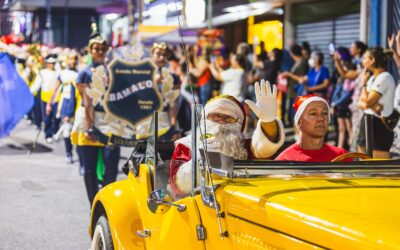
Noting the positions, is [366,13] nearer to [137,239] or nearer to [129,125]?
[129,125]

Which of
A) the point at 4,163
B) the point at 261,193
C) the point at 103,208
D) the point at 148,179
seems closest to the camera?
the point at 261,193

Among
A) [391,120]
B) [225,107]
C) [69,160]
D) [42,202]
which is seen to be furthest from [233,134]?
[69,160]

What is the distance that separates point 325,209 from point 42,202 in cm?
728

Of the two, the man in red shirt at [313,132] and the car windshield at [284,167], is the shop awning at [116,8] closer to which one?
the man in red shirt at [313,132]

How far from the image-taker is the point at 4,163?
14641 mm

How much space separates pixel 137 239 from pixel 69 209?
4561mm

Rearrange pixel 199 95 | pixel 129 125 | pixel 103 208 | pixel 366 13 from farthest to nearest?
pixel 199 95
pixel 366 13
pixel 129 125
pixel 103 208

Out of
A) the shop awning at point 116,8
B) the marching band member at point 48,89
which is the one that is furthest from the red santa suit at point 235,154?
the shop awning at point 116,8

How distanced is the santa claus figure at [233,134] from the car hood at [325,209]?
63 centimetres

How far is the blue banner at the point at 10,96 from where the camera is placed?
28.0ft

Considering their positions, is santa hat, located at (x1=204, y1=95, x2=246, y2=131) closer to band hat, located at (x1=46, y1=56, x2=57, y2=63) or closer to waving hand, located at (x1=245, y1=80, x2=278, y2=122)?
waving hand, located at (x1=245, y1=80, x2=278, y2=122)

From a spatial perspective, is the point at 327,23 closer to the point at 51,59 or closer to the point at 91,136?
the point at 51,59

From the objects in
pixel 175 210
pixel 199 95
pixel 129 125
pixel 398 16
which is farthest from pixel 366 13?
pixel 175 210

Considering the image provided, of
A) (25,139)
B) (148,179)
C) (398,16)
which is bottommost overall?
(25,139)
